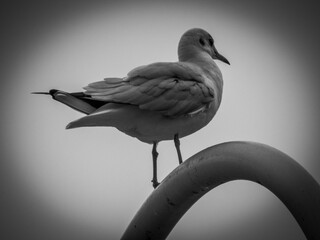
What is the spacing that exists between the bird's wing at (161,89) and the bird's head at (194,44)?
0.97 ft

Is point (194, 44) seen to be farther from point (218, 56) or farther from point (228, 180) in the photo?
point (228, 180)

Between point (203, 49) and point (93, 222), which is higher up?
point (203, 49)

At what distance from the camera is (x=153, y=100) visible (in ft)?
7.07

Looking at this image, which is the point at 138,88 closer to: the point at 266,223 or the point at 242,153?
the point at 242,153

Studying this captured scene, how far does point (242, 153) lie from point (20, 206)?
548 cm

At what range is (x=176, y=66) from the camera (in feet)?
7.54

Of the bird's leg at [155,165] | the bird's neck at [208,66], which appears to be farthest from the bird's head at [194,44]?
the bird's leg at [155,165]

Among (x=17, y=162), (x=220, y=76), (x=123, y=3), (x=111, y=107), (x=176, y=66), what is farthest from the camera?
(x=123, y=3)

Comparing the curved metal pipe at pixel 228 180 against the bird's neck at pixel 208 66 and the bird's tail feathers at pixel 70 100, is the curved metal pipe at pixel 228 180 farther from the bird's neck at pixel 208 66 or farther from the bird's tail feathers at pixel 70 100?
the bird's neck at pixel 208 66

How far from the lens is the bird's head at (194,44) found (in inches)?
103

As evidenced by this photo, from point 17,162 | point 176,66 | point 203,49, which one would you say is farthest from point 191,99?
point 17,162

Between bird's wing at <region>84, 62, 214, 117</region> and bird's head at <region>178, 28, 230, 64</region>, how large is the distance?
0.97 feet

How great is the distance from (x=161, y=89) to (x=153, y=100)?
0.24ft

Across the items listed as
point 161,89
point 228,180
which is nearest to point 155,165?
point 161,89
